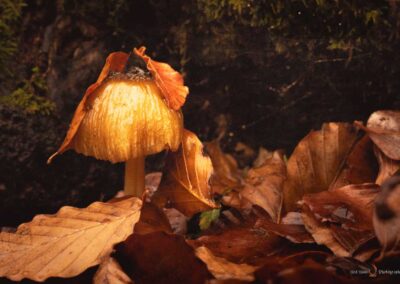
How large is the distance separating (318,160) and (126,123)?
772 mm

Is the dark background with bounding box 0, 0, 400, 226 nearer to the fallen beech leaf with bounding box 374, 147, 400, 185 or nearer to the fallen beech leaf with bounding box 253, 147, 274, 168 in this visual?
the fallen beech leaf with bounding box 253, 147, 274, 168

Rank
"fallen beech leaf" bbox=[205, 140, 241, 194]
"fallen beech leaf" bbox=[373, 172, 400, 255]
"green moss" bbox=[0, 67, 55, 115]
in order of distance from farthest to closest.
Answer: "fallen beech leaf" bbox=[205, 140, 241, 194]
"green moss" bbox=[0, 67, 55, 115]
"fallen beech leaf" bbox=[373, 172, 400, 255]

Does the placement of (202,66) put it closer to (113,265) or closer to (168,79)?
(168,79)

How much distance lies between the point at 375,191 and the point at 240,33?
3.50ft

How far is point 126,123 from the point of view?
4.91 feet

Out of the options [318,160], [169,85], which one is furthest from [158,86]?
[318,160]

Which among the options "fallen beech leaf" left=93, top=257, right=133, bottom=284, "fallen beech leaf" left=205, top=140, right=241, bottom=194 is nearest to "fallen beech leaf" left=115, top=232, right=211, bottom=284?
"fallen beech leaf" left=93, top=257, right=133, bottom=284

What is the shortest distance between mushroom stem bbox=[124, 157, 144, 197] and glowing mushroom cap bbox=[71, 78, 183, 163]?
0.20m

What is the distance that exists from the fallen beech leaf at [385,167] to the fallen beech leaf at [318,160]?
0.14m

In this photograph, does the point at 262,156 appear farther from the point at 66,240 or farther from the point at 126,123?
the point at 66,240

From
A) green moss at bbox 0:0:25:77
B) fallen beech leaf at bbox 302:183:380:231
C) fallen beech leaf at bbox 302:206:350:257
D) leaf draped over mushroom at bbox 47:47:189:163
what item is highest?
green moss at bbox 0:0:25:77

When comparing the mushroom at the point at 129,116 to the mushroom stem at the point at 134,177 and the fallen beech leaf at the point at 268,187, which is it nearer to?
the mushroom stem at the point at 134,177

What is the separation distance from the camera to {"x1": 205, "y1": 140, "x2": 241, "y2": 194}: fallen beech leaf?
7.15ft

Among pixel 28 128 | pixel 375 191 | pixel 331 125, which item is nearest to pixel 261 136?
pixel 331 125
